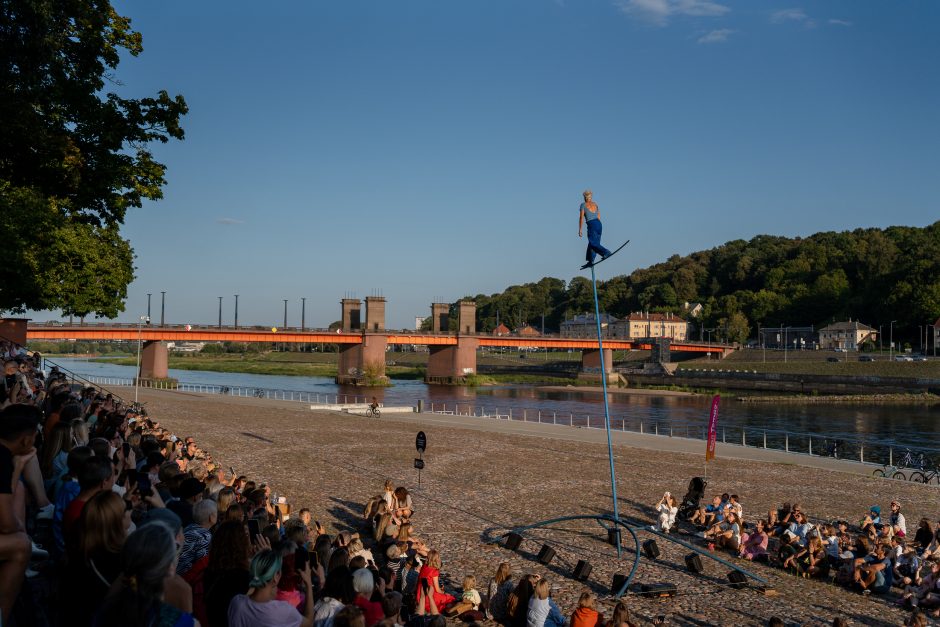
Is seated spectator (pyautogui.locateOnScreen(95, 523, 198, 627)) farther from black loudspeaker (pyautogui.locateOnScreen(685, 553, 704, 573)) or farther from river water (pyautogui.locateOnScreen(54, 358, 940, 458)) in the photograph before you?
river water (pyautogui.locateOnScreen(54, 358, 940, 458))

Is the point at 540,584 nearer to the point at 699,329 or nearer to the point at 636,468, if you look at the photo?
the point at 636,468

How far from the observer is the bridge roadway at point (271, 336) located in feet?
231

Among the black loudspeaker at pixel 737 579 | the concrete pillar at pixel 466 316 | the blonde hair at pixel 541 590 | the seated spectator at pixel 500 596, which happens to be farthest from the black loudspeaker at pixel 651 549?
the concrete pillar at pixel 466 316

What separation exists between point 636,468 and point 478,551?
1223 centimetres

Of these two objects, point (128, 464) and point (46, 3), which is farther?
point (46, 3)

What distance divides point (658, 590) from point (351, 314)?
96375 mm

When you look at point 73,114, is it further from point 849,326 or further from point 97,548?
point 849,326

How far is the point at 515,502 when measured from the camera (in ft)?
62.0

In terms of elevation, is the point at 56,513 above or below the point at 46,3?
below

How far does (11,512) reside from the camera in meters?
3.80

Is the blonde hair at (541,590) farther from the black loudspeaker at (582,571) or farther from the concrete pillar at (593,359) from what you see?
the concrete pillar at (593,359)

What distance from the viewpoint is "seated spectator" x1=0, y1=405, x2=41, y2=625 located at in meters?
3.67

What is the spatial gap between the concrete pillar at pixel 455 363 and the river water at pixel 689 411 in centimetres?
707

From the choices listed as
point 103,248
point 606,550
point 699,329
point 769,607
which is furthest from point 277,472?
point 699,329
